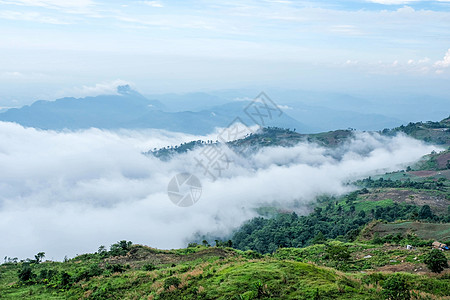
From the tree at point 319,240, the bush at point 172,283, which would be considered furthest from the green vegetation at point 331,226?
the bush at point 172,283

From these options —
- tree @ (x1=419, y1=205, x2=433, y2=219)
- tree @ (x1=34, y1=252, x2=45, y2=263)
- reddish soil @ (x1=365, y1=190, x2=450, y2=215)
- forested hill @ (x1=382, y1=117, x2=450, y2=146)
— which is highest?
forested hill @ (x1=382, y1=117, x2=450, y2=146)

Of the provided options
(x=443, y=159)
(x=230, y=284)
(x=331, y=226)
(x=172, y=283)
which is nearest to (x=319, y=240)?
(x=331, y=226)

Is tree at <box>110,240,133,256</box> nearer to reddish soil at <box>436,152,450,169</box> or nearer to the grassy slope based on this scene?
the grassy slope

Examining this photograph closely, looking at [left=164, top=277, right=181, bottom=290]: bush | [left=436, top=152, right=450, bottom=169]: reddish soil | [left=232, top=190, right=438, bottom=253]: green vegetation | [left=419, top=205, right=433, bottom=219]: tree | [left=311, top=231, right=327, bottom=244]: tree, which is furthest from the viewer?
[left=436, top=152, right=450, bottom=169]: reddish soil

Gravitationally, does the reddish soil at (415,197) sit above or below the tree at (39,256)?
below

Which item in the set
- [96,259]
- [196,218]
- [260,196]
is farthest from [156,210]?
[96,259]

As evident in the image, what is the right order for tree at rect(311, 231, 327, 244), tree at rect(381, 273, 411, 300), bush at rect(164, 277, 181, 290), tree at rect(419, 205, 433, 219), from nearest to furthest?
1. tree at rect(381, 273, 411, 300)
2. bush at rect(164, 277, 181, 290)
3. tree at rect(311, 231, 327, 244)
4. tree at rect(419, 205, 433, 219)

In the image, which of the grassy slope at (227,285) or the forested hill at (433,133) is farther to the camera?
the forested hill at (433,133)

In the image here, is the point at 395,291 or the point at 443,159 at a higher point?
the point at 395,291

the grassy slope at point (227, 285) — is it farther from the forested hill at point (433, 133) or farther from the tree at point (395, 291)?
the forested hill at point (433, 133)

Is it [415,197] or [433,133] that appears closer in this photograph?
[415,197]

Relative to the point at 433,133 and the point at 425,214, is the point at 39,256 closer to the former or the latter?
the point at 425,214

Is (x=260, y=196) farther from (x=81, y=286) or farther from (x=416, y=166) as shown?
(x=81, y=286)

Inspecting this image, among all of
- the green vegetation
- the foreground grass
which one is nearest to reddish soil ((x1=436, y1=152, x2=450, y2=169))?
the green vegetation
